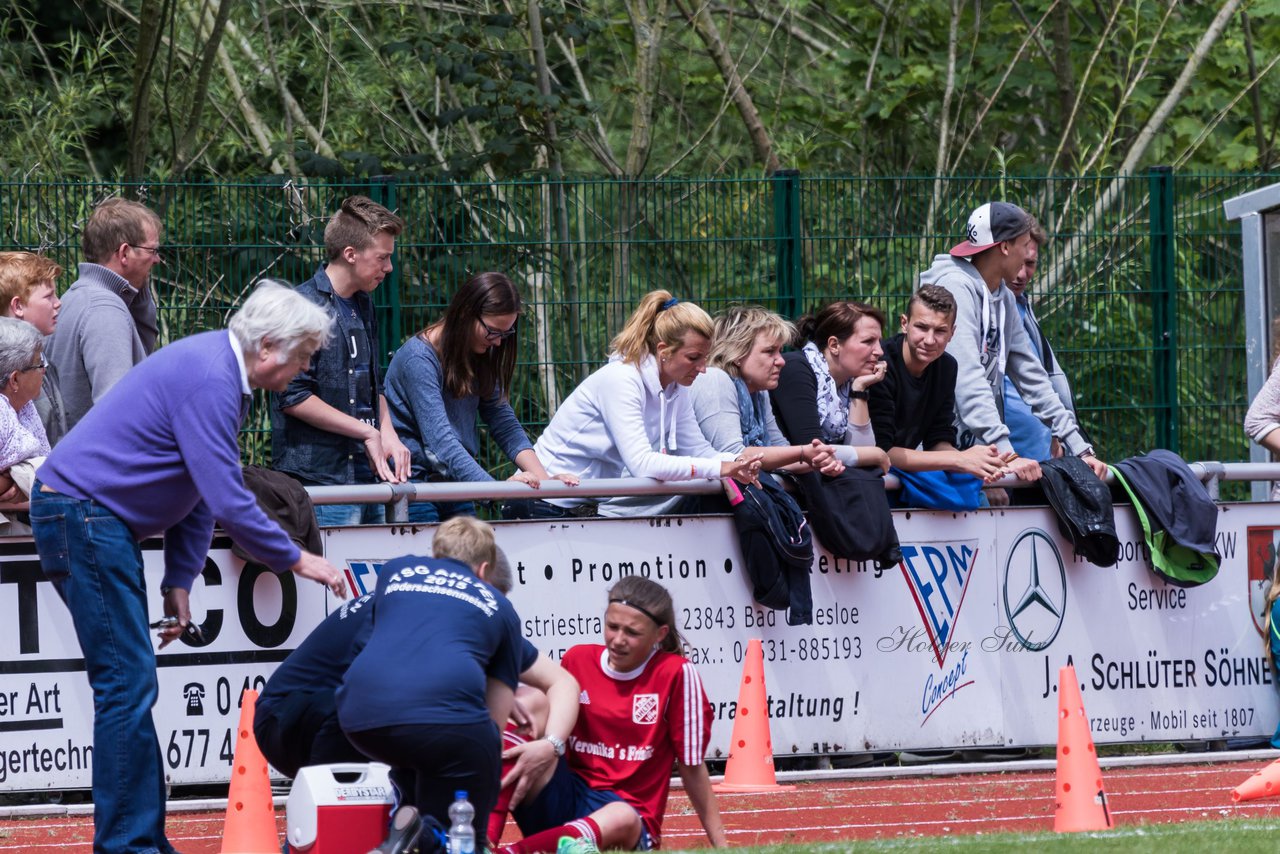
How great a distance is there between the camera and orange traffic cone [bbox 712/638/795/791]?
25.7 ft

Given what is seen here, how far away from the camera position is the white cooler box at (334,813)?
5312 mm

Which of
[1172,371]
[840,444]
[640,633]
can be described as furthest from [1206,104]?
[640,633]

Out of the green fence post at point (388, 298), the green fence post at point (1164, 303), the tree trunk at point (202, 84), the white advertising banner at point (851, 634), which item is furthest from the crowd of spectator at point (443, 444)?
the tree trunk at point (202, 84)

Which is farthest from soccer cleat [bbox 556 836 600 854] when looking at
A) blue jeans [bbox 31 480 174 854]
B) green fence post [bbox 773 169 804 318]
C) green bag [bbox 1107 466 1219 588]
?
green fence post [bbox 773 169 804 318]

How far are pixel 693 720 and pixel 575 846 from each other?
64cm

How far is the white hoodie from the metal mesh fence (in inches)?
69.9

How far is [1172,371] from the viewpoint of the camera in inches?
446

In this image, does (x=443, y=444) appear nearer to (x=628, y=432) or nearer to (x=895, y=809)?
(x=628, y=432)

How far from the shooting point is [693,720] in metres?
6.20

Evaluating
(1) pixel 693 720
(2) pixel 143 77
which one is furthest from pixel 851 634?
(2) pixel 143 77

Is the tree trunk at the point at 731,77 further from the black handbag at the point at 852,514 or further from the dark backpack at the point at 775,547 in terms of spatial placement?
the dark backpack at the point at 775,547

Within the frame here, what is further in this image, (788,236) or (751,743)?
(788,236)

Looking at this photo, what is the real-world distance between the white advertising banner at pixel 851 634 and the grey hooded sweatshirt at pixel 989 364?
499 mm

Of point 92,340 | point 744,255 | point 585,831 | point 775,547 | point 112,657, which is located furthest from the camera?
point 744,255
